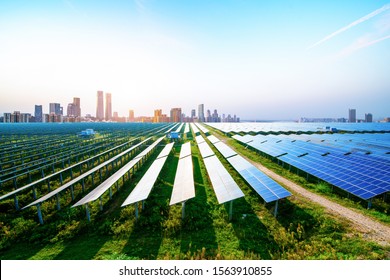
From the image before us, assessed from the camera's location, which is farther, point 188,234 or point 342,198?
point 342,198

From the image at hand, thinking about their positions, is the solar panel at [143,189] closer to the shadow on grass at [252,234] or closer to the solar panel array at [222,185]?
the solar panel array at [222,185]

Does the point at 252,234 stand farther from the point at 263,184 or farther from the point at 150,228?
the point at 150,228

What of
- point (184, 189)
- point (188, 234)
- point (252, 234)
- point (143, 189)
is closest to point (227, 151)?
point (184, 189)

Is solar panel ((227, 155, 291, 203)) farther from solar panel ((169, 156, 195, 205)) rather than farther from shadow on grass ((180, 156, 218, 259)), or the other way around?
solar panel ((169, 156, 195, 205))

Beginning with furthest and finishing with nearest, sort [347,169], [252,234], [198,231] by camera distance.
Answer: [347,169] < [198,231] < [252,234]

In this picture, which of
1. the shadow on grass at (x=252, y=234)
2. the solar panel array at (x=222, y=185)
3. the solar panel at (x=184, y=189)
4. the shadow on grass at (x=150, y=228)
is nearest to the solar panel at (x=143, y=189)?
the shadow on grass at (x=150, y=228)

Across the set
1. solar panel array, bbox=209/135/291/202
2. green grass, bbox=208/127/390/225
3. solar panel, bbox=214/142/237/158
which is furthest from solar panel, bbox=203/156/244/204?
green grass, bbox=208/127/390/225
